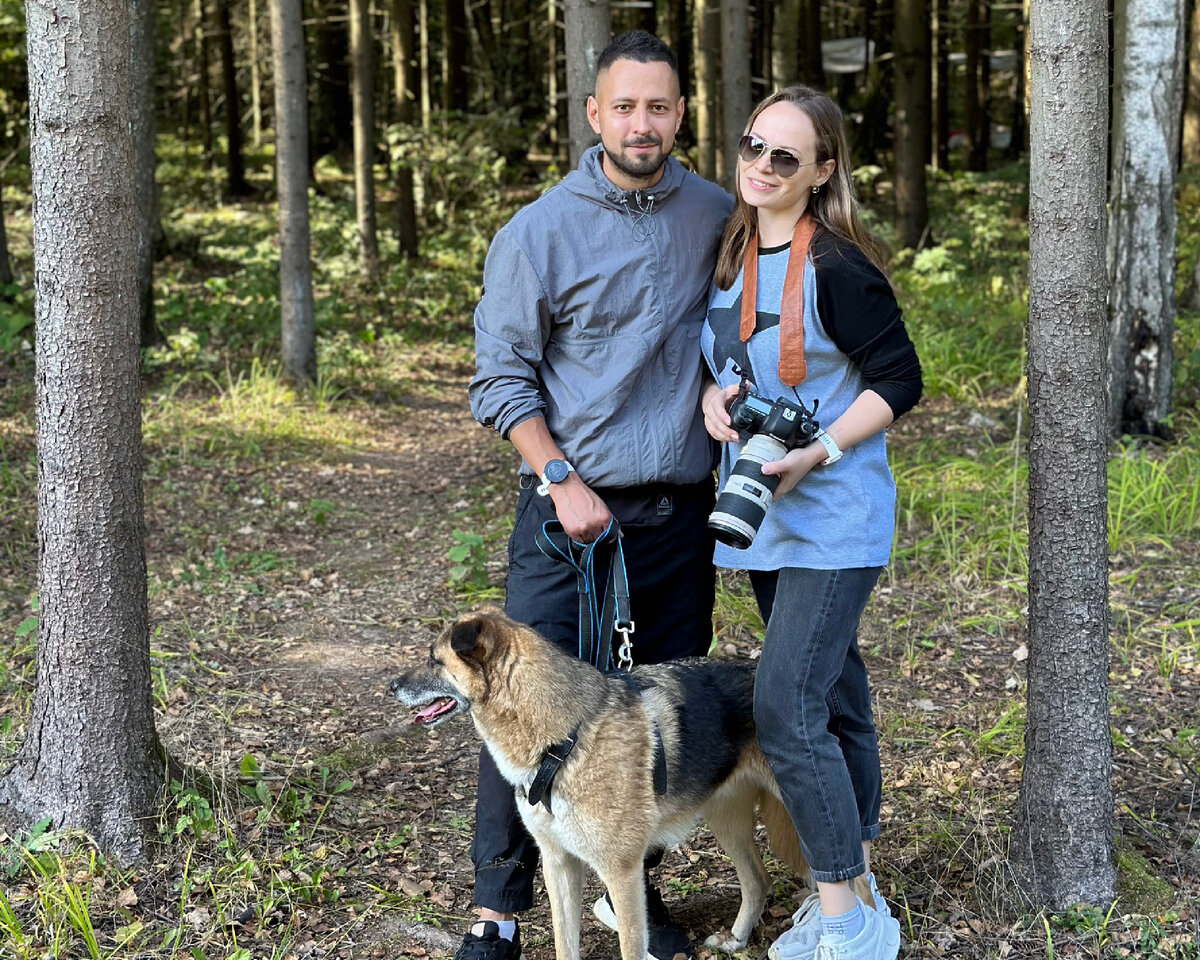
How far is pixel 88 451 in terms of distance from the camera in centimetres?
380

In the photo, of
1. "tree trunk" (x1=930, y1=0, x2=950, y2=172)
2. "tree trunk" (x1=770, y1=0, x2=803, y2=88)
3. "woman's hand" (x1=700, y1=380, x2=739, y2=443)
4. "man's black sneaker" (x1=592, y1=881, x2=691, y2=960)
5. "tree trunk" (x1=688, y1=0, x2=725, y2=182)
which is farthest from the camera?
"tree trunk" (x1=930, y1=0, x2=950, y2=172)

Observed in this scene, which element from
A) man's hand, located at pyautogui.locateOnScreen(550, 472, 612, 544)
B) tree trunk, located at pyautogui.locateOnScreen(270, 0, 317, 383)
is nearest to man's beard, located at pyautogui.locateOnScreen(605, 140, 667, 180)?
man's hand, located at pyautogui.locateOnScreen(550, 472, 612, 544)

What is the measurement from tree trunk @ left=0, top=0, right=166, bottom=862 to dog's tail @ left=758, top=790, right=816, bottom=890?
2141 millimetres

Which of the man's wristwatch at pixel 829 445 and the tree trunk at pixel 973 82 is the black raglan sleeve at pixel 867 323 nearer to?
the man's wristwatch at pixel 829 445

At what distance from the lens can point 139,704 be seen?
400 cm

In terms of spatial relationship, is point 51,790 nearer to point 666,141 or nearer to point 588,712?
point 588,712

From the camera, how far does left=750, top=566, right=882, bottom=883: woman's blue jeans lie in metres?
3.15

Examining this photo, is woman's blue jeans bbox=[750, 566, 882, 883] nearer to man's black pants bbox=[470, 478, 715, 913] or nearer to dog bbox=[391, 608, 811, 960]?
dog bbox=[391, 608, 811, 960]

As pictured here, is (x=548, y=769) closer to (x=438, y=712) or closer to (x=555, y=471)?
(x=438, y=712)

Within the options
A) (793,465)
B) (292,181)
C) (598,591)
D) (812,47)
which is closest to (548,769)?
(598,591)

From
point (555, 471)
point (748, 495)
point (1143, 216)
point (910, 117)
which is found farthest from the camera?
point (910, 117)

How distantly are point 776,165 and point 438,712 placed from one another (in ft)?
5.97

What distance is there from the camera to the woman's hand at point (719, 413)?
10.6 feet

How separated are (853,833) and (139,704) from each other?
2462mm
